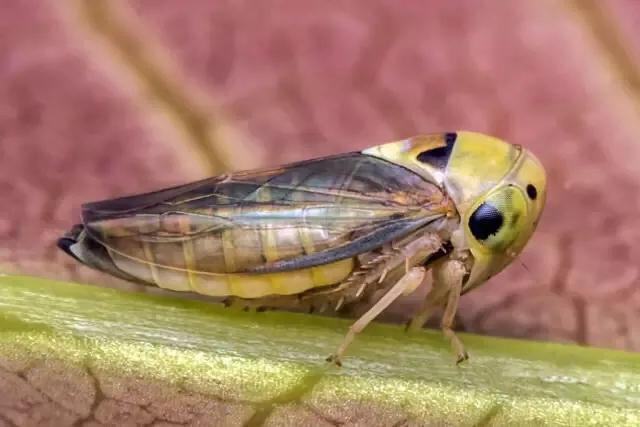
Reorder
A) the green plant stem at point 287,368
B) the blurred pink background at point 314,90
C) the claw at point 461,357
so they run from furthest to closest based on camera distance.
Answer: the blurred pink background at point 314,90, the claw at point 461,357, the green plant stem at point 287,368

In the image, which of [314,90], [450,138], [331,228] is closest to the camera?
[331,228]

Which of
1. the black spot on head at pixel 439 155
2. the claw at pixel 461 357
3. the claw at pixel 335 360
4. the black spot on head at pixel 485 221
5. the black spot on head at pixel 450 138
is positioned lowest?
the claw at pixel 461 357

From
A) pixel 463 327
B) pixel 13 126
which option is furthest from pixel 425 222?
pixel 13 126

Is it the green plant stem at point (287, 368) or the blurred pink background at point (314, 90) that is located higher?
the blurred pink background at point (314, 90)

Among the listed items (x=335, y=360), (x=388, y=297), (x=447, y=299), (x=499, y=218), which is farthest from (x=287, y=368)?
(x=499, y=218)

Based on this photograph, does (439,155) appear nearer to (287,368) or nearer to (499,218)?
(499,218)

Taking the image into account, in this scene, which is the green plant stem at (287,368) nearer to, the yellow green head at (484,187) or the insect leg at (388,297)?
the insect leg at (388,297)

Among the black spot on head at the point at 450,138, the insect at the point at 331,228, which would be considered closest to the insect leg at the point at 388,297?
the insect at the point at 331,228
